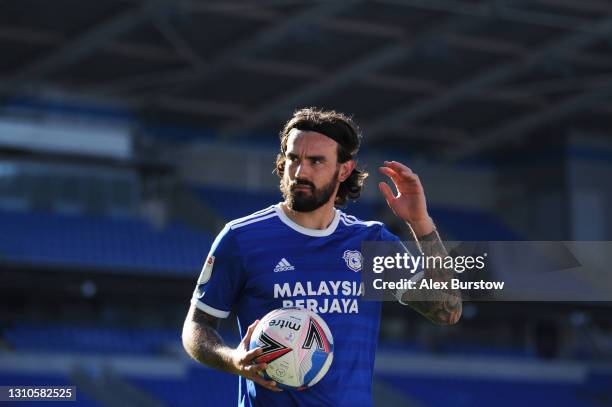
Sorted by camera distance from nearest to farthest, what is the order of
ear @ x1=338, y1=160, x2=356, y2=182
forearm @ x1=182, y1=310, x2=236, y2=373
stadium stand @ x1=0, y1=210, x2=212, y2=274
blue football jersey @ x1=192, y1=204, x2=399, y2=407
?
forearm @ x1=182, y1=310, x2=236, y2=373
blue football jersey @ x1=192, y1=204, x2=399, y2=407
ear @ x1=338, y1=160, x2=356, y2=182
stadium stand @ x1=0, y1=210, x2=212, y2=274

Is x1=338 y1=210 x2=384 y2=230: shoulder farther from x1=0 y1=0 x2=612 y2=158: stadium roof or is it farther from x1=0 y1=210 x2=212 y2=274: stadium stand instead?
x1=0 y1=210 x2=212 y2=274: stadium stand

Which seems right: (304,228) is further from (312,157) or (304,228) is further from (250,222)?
(312,157)

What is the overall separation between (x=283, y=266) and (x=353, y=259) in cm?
35

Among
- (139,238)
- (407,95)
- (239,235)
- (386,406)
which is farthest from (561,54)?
(239,235)

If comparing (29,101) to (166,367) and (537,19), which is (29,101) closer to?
(166,367)

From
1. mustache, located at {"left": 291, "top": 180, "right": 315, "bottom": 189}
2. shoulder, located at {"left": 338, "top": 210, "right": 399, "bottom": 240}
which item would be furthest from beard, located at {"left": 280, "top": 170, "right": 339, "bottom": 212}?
shoulder, located at {"left": 338, "top": 210, "right": 399, "bottom": 240}

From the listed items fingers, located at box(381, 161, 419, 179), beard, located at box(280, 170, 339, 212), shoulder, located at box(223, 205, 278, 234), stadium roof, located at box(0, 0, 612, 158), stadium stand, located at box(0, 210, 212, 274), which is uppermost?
stadium roof, located at box(0, 0, 612, 158)

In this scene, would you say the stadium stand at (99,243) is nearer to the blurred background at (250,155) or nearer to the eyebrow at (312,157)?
the blurred background at (250,155)

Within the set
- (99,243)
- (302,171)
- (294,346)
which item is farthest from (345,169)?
(99,243)

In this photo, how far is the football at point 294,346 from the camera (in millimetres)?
5078

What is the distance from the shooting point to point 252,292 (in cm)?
554

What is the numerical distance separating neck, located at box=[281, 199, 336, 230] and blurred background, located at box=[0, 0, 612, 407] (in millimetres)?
17761

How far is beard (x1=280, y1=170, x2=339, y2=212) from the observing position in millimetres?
5422

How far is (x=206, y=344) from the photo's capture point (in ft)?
17.5
